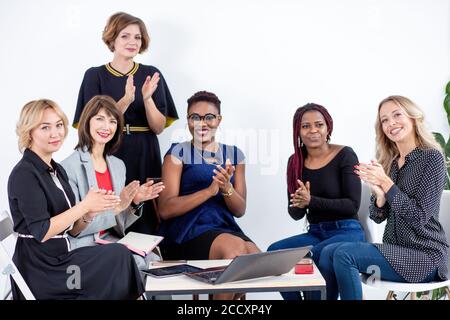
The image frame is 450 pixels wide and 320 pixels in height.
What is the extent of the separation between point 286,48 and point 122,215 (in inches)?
66.6

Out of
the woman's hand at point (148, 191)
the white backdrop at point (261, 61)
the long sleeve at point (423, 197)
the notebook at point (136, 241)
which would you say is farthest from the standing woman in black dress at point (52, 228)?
the long sleeve at point (423, 197)

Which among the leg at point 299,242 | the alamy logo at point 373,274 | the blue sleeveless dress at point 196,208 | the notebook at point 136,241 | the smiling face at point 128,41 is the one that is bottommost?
the alamy logo at point 373,274

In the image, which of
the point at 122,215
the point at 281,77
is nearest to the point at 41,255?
the point at 122,215

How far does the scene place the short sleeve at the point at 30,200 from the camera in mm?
3041

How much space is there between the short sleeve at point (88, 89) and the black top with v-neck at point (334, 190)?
1345 mm

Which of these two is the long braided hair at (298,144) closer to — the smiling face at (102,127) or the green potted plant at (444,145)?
the green potted plant at (444,145)

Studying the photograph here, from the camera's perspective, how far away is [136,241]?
3.50m

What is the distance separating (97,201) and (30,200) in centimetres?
31

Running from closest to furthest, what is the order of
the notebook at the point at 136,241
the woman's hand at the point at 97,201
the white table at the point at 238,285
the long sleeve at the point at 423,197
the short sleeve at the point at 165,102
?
the white table at the point at 238,285
the woman's hand at the point at 97,201
the long sleeve at the point at 423,197
the notebook at the point at 136,241
the short sleeve at the point at 165,102

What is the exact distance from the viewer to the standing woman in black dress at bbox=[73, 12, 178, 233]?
3.96m

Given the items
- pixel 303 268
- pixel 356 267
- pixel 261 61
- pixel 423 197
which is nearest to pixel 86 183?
pixel 303 268

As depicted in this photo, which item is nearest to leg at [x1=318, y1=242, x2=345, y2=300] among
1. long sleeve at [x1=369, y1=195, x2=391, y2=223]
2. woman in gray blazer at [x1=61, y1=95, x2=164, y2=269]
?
long sleeve at [x1=369, y1=195, x2=391, y2=223]

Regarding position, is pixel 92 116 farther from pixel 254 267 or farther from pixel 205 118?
pixel 254 267

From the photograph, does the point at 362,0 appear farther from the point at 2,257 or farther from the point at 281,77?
the point at 2,257
